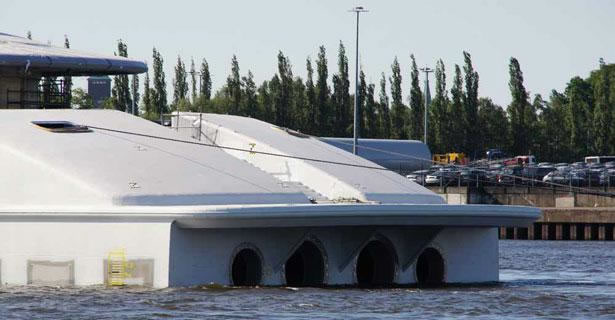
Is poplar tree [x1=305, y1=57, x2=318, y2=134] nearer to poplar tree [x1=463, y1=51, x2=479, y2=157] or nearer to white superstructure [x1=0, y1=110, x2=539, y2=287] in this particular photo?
poplar tree [x1=463, y1=51, x2=479, y2=157]

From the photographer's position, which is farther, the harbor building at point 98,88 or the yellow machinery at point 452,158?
the yellow machinery at point 452,158

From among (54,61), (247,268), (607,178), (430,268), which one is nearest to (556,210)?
(607,178)

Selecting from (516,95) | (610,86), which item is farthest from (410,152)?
(610,86)

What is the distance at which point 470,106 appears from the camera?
99312 mm

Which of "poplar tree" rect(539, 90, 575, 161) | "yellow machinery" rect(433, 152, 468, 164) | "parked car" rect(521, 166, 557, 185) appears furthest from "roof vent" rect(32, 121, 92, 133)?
"poplar tree" rect(539, 90, 575, 161)

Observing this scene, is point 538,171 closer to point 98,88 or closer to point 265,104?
point 265,104

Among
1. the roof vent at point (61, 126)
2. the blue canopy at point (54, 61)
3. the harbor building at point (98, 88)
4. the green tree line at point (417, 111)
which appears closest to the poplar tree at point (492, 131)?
the green tree line at point (417, 111)

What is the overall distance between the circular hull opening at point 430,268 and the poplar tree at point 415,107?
57625mm

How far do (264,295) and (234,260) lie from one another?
3188 mm

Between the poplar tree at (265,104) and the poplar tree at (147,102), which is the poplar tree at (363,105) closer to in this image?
the poplar tree at (265,104)

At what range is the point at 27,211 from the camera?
110 feet

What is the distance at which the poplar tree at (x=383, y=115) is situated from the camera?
3698 inches

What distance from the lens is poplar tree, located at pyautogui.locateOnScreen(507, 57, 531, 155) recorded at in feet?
330

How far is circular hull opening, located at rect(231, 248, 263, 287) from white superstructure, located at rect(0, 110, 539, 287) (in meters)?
0.04
